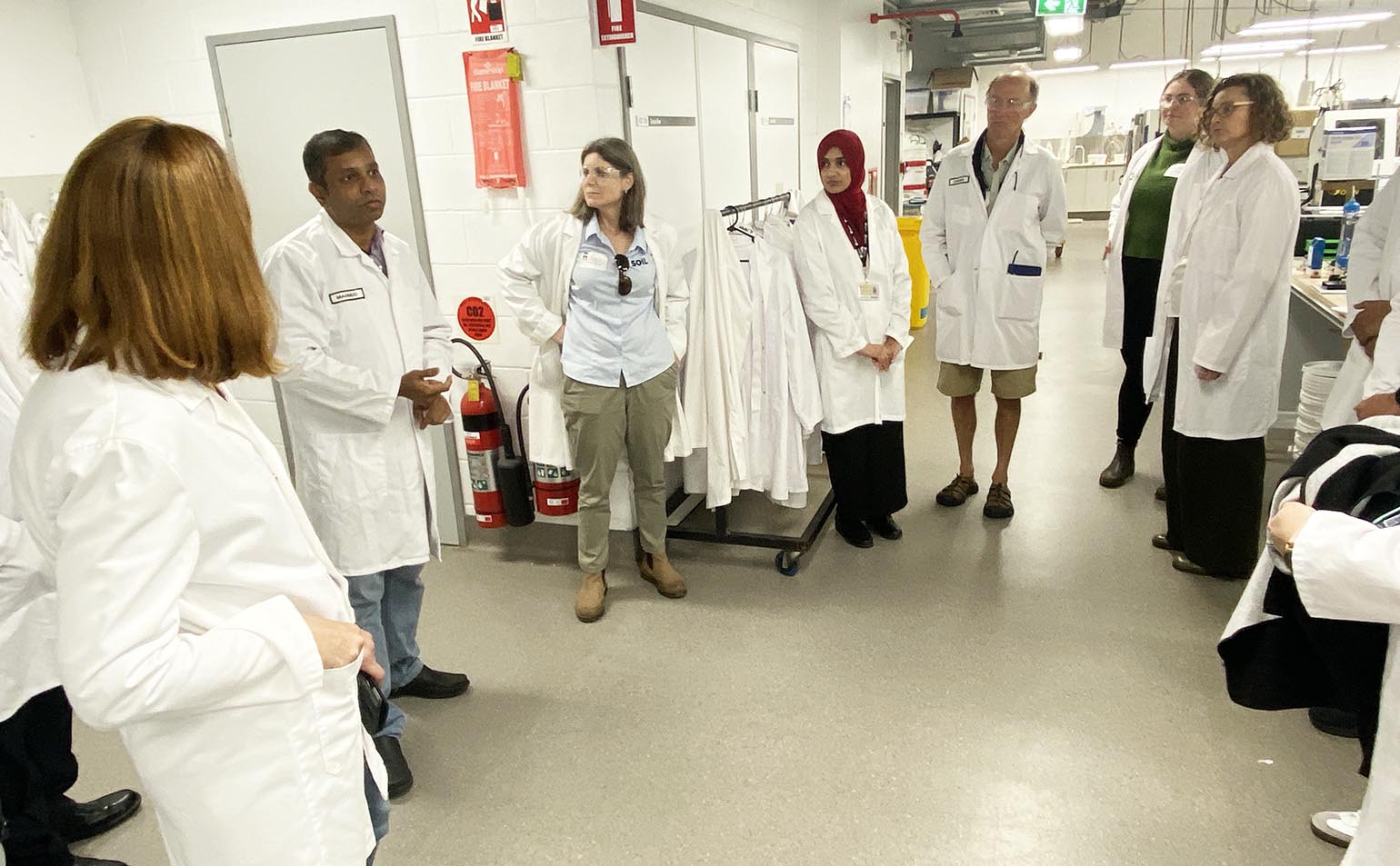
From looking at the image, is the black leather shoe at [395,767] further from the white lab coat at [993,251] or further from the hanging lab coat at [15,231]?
the white lab coat at [993,251]

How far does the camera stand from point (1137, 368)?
3.88 m

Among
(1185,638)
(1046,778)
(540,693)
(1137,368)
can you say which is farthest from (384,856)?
(1137,368)

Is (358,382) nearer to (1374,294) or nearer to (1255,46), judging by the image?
(1374,294)

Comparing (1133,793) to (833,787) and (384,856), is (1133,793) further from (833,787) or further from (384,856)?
(384,856)

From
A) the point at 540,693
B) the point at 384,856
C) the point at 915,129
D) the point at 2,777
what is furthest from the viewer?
the point at 915,129

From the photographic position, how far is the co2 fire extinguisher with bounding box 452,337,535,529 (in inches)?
134

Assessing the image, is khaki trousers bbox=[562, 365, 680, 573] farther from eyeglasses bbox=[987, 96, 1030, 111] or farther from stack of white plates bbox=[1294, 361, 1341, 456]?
stack of white plates bbox=[1294, 361, 1341, 456]

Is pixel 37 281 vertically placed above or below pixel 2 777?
above

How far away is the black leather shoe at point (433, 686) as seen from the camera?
8.59 feet

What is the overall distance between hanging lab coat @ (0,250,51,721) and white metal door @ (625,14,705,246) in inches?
84.7

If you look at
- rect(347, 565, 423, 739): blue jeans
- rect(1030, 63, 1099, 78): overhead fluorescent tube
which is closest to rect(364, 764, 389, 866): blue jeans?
rect(347, 565, 423, 739): blue jeans

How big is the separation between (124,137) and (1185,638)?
299cm

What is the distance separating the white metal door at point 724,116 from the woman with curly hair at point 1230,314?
1.92 m

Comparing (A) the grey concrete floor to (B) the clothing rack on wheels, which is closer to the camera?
(A) the grey concrete floor
